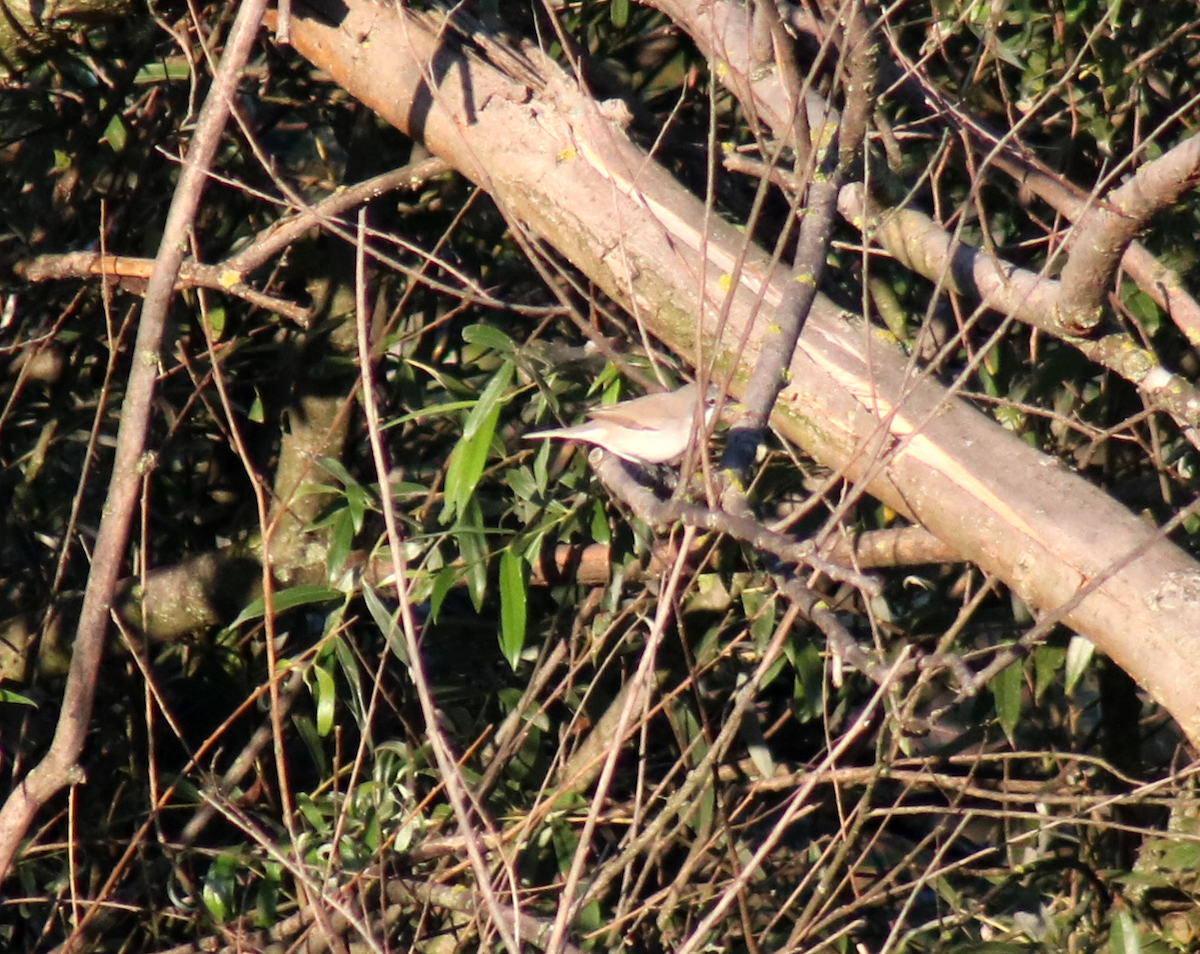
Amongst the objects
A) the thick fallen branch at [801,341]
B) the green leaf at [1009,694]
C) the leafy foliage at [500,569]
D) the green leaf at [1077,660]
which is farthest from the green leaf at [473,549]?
the green leaf at [1077,660]

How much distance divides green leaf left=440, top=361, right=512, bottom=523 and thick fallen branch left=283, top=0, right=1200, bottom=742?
353mm

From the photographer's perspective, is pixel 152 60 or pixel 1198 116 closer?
pixel 1198 116

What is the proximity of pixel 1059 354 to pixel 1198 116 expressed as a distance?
649mm

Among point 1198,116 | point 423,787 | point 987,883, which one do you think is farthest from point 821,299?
point 987,883

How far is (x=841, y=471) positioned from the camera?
175 cm

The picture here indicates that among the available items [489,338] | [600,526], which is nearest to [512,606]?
[600,526]

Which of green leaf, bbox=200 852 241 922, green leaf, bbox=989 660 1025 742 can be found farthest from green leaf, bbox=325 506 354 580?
green leaf, bbox=989 660 1025 742

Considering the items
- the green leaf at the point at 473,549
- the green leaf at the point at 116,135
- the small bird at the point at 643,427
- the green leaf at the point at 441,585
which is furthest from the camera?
the green leaf at the point at 116,135

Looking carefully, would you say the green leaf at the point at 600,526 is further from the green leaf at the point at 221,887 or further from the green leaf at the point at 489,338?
the green leaf at the point at 221,887

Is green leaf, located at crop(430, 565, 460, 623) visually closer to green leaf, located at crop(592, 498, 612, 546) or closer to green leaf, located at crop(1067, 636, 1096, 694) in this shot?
green leaf, located at crop(592, 498, 612, 546)

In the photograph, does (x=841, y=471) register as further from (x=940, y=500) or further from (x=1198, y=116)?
(x=1198, y=116)

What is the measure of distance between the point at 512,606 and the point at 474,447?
35cm

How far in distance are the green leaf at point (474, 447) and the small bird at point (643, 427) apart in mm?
184

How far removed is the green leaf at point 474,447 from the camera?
2.82 metres
